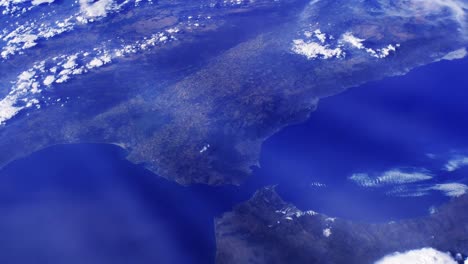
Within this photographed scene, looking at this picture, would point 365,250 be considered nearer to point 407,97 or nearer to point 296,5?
point 407,97

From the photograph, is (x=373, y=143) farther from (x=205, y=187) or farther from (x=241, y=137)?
(x=205, y=187)

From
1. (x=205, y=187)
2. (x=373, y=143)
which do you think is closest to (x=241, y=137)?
(x=205, y=187)

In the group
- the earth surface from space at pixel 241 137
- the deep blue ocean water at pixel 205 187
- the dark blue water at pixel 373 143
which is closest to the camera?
the earth surface from space at pixel 241 137

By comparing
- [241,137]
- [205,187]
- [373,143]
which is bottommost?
[373,143]

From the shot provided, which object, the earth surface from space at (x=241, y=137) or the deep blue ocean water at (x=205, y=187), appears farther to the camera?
the deep blue ocean water at (x=205, y=187)

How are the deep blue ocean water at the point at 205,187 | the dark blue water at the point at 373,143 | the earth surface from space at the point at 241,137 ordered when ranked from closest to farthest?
the earth surface from space at the point at 241,137 → the deep blue ocean water at the point at 205,187 → the dark blue water at the point at 373,143
